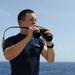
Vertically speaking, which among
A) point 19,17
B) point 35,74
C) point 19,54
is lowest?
point 35,74

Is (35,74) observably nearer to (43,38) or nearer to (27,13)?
(43,38)

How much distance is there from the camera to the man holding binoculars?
5.17m

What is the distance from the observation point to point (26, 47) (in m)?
5.56

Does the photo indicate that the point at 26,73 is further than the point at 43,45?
No

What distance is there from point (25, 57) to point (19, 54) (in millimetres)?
112

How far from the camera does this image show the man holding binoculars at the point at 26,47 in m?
5.17

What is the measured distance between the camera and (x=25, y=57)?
5445mm

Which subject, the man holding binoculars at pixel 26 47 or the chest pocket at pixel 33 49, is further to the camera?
the chest pocket at pixel 33 49

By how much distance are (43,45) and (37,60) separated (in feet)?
1.42

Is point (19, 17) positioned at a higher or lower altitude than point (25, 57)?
higher

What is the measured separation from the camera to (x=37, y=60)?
18.3 ft

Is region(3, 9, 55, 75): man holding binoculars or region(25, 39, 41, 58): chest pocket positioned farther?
region(25, 39, 41, 58): chest pocket

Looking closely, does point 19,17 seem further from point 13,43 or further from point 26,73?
point 26,73

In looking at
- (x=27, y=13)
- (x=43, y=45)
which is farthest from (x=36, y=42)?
(x=27, y=13)
